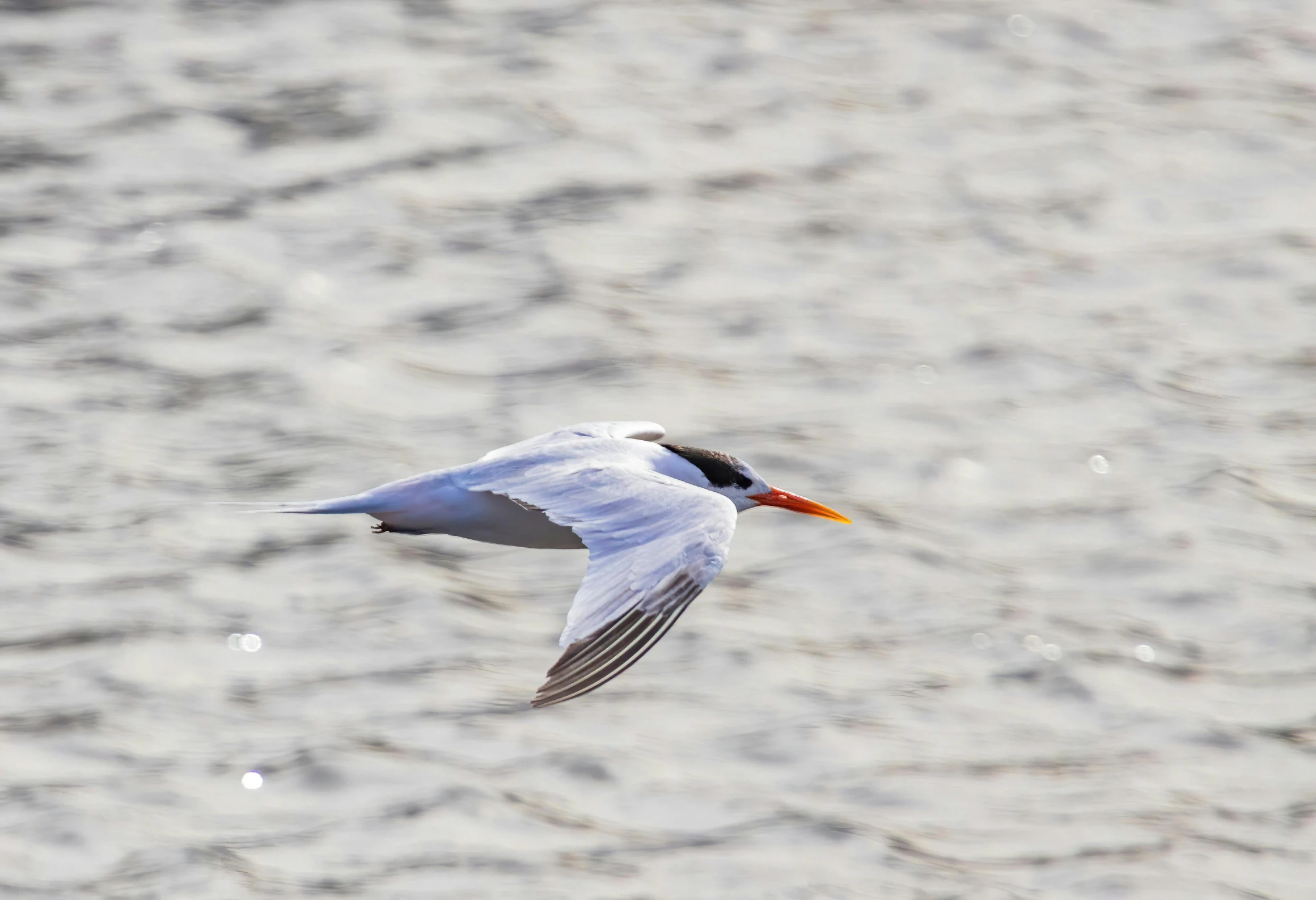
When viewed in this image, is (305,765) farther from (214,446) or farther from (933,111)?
(933,111)

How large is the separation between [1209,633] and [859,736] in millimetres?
2017

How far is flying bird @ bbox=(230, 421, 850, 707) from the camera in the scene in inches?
242

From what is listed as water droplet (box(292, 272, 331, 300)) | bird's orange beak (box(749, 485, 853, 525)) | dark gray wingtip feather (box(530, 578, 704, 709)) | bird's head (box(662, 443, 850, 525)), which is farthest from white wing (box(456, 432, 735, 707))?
water droplet (box(292, 272, 331, 300))

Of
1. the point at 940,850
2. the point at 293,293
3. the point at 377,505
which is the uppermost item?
the point at 377,505

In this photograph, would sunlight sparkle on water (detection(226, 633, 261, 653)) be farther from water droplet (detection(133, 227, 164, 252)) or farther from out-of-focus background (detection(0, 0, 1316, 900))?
water droplet (detection(133, 227, 164, 252))

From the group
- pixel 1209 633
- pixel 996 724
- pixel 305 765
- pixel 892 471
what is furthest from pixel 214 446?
pixel 1209 633

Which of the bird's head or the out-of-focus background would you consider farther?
the out-of-focus background

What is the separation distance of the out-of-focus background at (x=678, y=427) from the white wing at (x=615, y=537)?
7.25ft

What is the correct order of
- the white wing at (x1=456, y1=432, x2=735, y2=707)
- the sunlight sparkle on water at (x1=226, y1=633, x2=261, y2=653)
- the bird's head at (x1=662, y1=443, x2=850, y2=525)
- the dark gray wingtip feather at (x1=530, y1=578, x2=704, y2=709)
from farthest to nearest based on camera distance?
1. the sunlight sparkle on water at (x1=226, y1=633, x2=261, y2=653)
2. the bird's head at (x1=662, y1=443, x2=850, y2=525)
3. the white wing at (x1=456, y1=432, x2=735, y2=707)
4. the dark gray wingtip feather at (x1=530, y1=578, x2=704, y2=709)

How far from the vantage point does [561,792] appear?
9.38 m

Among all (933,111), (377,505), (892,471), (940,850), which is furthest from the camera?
(933,111)

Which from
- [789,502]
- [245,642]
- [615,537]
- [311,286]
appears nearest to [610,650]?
[615,537]

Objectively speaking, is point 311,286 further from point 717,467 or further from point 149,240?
point 717,467

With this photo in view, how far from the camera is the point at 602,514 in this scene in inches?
271
